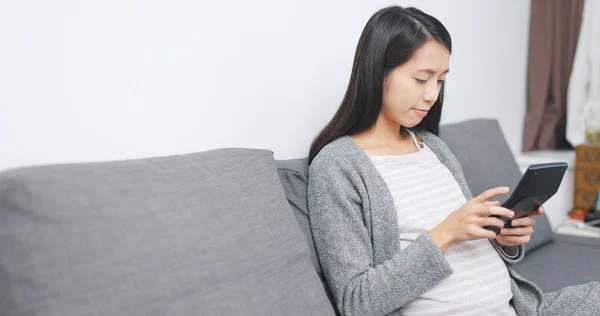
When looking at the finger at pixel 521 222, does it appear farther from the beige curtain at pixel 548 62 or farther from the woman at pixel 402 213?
the beige curtain at pixel 548 62

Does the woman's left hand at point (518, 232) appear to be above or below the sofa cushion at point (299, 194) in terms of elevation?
below

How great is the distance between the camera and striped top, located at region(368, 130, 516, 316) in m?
1.08

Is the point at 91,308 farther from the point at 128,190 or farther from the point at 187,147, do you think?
the point at 187,147

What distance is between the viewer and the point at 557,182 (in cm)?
112

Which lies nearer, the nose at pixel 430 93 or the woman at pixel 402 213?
the woman at pixel 402 213

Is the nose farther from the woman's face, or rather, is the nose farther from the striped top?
the striped top

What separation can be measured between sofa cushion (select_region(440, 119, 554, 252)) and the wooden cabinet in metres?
0.57

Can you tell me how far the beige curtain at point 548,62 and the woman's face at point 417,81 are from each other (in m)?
1.71

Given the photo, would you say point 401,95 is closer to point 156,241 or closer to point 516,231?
point 516,231

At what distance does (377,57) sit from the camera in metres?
1.20

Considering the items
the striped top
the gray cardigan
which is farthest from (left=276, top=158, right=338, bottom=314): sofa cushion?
the striped top

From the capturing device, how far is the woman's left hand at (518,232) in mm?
1171

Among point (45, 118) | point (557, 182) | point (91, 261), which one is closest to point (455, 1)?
point (557, 182)

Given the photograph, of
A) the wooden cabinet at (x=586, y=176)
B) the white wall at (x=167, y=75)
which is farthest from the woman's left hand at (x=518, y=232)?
the wooden cabinet at (x=586, y=176)
